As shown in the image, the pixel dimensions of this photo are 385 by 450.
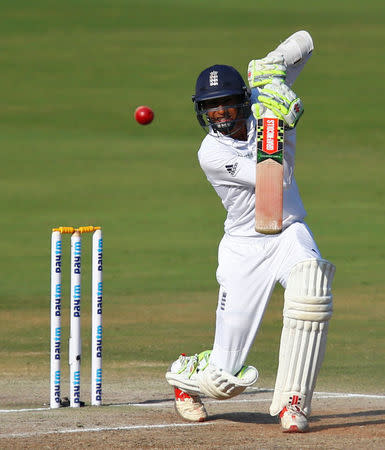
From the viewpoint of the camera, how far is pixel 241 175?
19.4 ft

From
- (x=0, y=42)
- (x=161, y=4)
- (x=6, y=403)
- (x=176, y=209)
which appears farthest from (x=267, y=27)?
(x=6, y=403)

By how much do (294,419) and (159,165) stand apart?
16.1 m

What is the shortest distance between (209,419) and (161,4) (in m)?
32.7

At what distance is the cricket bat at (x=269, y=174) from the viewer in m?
5.71

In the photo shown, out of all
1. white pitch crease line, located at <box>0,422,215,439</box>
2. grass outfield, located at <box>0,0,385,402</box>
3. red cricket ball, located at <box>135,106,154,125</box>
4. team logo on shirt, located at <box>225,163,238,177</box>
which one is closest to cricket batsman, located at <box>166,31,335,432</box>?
team logo on shirt, located at <box>225,163,238,177</box>

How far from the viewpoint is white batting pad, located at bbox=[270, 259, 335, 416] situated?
5738mm

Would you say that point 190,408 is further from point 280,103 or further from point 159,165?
point 159,165

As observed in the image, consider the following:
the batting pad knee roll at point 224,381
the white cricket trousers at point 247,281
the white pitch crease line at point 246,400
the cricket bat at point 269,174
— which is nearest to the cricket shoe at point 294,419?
the batting pad knee roll at point 224,381

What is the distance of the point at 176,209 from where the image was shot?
18188mm

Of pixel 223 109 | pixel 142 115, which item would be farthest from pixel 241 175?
pixel 142 115

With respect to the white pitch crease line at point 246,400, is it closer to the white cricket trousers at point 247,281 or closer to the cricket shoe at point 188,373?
the cricket shoe at point 188,373

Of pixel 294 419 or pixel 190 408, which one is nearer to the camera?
pixel 294 419

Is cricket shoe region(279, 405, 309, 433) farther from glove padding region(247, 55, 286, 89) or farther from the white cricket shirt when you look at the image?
glove padding region(247, 55, 286, 89)

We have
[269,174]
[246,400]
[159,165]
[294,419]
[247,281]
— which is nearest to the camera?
[269,174]
